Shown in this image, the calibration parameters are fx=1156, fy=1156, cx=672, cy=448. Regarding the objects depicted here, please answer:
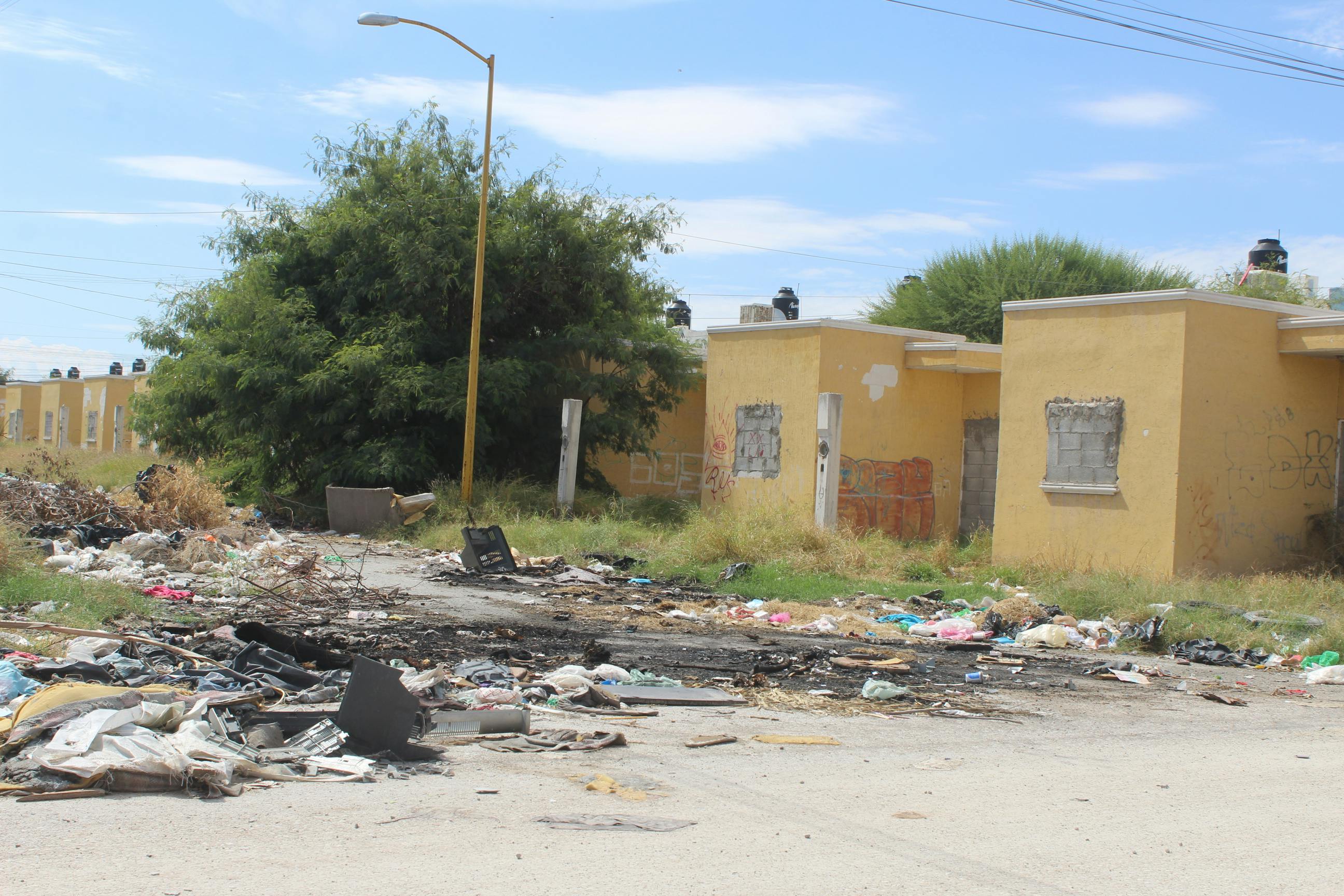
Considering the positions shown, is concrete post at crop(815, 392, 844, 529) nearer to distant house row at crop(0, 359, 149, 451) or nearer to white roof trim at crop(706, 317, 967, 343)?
white roof trim at crop(706, 317, 967, 343)

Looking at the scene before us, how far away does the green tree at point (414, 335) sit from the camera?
77.9ft

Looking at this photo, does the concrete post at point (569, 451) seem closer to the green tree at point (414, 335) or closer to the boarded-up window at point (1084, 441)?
the green tree at point (414, 335)

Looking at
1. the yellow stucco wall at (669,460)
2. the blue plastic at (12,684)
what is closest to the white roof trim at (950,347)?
the yellow stucco wall at (669,460)

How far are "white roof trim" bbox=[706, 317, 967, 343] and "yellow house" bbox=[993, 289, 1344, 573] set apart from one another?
4420 millimetres

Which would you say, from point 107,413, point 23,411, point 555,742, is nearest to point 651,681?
point 555,742

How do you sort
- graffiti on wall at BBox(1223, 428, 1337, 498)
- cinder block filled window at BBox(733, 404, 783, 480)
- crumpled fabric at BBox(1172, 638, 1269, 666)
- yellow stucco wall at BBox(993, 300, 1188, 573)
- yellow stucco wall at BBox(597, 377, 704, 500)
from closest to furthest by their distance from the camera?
crumpled fabric at BBox(1172, 638, 1269, 666)
yellow stucco wall at BBox(993, 300, 1188, 573)
graffiti on wall at BBox(1223, 428, 1337, 498)
cinder block filled window at BBox(733, 404, 783, 480)
yellow stucco wall at BBox(597, 377, 704, 500)

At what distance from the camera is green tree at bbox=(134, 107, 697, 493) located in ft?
77.9

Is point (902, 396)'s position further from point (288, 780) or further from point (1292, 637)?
point (288, 780)

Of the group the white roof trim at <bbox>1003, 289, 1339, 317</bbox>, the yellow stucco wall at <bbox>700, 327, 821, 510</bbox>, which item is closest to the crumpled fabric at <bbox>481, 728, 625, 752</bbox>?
the white roof trim at <bbox>1003, 289, 1339, 317</bbox>

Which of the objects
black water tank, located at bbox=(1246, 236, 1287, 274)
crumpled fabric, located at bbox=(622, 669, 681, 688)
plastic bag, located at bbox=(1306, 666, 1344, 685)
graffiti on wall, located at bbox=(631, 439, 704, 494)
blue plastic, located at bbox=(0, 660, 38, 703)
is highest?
black water tank, located at bbox=(1246, 236, 1287, 274)

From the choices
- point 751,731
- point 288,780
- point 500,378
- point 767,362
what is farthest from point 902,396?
point 288,780

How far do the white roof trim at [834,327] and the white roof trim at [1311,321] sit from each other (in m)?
6.55

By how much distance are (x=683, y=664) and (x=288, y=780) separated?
14.6 feet

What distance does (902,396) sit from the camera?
843 inches
